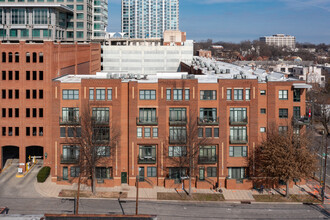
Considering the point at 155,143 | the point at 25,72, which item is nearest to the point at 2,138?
the point at 25,72

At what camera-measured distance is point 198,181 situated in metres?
55.6

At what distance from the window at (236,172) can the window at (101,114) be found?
61.5ft

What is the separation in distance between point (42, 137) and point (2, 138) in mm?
6154

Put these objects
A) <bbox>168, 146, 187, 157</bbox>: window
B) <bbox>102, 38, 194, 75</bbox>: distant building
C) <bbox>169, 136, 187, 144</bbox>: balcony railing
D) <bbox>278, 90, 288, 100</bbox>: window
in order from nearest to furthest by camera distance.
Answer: <bbox>169, 136, 187, 144</bbox>: balcony railing → <bbox>168, 146, 187, 157</bbox>: window → <bbox>278, 90, 288, 100</bbox>: window → <bbox>102, 38, 194, 75</bbox>: distant building

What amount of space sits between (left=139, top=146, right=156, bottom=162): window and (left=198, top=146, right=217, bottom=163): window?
658 cm

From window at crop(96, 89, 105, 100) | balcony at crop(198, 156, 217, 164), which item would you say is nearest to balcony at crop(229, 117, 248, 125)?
balcony at crop(198, 156, 217, 164)

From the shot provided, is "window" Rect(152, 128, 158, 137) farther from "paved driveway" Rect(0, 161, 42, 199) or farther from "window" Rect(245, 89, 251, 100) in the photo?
"paved driveway" Rect(0, 161, 42, 199)

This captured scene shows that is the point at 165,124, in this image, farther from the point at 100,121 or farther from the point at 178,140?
the point at 100,121

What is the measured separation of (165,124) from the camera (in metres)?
55.4

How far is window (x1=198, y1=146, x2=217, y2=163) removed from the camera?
5569 cm

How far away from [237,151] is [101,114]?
1980 cm

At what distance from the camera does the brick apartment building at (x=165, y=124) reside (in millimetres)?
55344

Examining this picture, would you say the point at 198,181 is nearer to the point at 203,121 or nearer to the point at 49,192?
the point at 203,121

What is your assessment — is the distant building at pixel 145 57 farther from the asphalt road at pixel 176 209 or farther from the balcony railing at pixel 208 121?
the asphalt road at pixel 176 209
